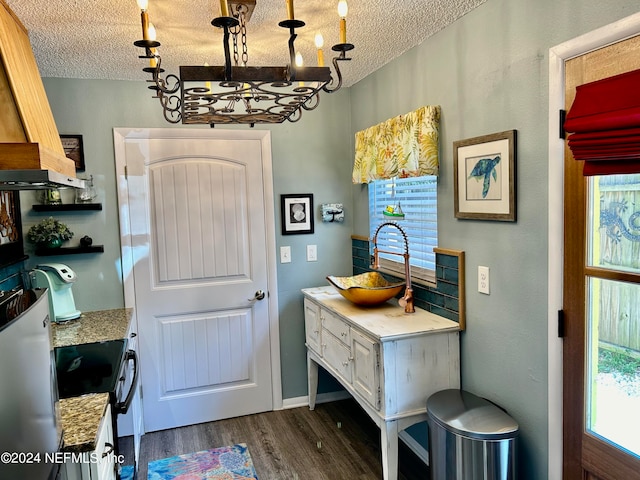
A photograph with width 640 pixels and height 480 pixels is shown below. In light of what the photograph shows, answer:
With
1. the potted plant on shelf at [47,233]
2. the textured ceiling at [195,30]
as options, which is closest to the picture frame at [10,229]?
the potted plant on shelf at [47,233]

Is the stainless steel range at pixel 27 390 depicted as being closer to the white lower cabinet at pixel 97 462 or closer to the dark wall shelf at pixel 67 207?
the white lower cabinet at pixel 97 462

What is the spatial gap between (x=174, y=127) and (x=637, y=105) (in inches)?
107

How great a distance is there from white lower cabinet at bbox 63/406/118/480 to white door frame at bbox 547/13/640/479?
1637 millimetres

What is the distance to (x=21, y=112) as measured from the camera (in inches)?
58.3

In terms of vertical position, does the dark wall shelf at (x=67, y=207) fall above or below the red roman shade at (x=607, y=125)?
below

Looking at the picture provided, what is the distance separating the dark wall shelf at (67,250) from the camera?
3.02m

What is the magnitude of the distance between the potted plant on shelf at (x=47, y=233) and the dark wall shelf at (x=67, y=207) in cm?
7

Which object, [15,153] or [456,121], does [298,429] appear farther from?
[15,153]

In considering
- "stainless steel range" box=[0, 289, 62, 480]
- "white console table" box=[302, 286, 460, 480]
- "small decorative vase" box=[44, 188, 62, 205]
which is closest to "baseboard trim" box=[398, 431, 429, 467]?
"white console table" box=[302, 286, 460, 480]

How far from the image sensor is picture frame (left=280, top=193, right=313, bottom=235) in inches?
141

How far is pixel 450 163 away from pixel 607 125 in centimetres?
104

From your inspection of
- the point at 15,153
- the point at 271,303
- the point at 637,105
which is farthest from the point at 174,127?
the point at 637,105

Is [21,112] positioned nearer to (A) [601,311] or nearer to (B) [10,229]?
(B) [10,229]

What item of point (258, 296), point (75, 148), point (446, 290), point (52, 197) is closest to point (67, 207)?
point (52, 197)
